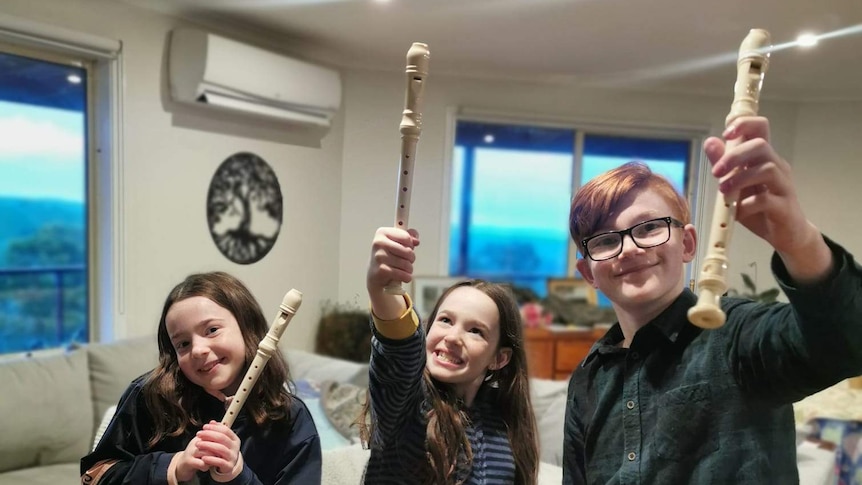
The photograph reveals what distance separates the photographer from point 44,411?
1.60 m

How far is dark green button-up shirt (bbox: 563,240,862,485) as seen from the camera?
431 millimetres

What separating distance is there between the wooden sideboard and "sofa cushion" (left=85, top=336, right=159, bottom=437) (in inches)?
64.4

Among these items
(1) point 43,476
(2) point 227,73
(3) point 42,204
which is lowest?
(1) point 43,476

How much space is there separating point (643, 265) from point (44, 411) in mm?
1687

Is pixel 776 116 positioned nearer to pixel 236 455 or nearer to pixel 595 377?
pixel 595 377

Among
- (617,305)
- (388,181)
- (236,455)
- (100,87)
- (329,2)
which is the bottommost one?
(236,455)

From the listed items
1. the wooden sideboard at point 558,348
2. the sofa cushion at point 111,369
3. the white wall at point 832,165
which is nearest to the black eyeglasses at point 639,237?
the white wall at point 832,165

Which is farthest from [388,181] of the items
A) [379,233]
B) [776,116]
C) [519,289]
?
[519,289]

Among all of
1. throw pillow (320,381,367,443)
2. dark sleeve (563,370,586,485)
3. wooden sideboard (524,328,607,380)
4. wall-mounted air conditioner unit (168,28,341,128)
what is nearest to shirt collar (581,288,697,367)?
dark sleeve (563,370,586,485)

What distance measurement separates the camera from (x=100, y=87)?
189 cm

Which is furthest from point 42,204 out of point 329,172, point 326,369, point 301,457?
point 301,457

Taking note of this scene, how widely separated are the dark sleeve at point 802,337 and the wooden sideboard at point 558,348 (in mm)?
2264

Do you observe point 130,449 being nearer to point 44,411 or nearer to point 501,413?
point 501,413

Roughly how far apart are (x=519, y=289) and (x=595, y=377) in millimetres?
2329
